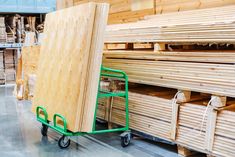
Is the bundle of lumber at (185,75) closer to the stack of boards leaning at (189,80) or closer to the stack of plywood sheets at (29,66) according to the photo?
the stack of boards leaning at (189,80)

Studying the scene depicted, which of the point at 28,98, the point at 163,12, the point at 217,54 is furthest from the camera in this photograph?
the point at 28,98

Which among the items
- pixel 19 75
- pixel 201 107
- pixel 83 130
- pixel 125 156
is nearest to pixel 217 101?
pixel 201 107

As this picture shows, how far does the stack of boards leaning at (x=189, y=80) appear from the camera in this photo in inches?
146

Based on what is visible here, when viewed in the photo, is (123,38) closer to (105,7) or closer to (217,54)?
(105,7)

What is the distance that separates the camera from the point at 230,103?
398 centimetres

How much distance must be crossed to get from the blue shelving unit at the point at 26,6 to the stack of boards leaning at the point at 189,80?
8.35 metres

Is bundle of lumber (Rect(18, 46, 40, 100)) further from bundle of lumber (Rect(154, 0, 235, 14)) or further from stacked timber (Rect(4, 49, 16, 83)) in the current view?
bundle of lumber (Rect(154, 0, 235, 14))

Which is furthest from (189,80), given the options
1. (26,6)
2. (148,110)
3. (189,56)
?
(26,6)

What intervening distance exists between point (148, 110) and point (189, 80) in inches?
35.0

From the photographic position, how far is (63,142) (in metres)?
4.75

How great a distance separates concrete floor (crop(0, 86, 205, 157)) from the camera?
4.51m

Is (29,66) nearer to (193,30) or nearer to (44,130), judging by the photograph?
(44,130)

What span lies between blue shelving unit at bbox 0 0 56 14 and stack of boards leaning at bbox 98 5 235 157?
8.35m

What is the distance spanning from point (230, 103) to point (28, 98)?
20.2 ft
